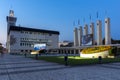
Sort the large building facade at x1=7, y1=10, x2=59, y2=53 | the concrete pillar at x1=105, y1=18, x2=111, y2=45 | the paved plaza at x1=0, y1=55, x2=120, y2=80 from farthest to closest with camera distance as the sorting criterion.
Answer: the large building facade at x1=7, y1=10, x2=59, y2=53
the concrete pillar at x1=105, y1=18, x2=111, y2=45
the paved plaza at x1=0, y1=55, x2=120, y2=80

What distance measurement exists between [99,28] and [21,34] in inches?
2325

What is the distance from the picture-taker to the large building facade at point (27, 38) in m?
122

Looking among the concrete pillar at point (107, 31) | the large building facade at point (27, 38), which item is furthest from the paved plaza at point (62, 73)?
the large building facade at point (27, 38)

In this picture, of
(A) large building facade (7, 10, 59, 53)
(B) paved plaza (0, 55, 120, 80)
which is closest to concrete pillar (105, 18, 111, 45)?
(A) large building facade (7, 10, 59, 53)

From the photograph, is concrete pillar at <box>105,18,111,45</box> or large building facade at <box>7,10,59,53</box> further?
large building facade at <box>7,10,59,53</box>

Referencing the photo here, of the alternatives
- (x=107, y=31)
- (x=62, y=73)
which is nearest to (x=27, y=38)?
(x=107, y=31)

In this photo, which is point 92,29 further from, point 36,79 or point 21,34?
point 36,79

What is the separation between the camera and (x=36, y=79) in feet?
32.9

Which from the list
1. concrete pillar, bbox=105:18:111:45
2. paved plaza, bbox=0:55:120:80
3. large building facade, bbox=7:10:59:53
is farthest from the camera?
large building facade, bbox=7:10:59:53

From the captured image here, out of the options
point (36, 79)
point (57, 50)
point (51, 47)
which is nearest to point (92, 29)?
point (57, 50)

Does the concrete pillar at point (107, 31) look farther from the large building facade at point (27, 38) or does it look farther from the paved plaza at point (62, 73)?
the paved plaza at point (62, 73)

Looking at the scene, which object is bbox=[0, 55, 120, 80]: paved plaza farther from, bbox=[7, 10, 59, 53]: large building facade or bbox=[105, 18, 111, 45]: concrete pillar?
bbox=[7, 10, 59, 53]: large building facade

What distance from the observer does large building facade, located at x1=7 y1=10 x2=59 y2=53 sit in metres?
122

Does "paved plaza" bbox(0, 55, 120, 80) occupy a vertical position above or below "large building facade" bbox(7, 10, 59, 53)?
below
